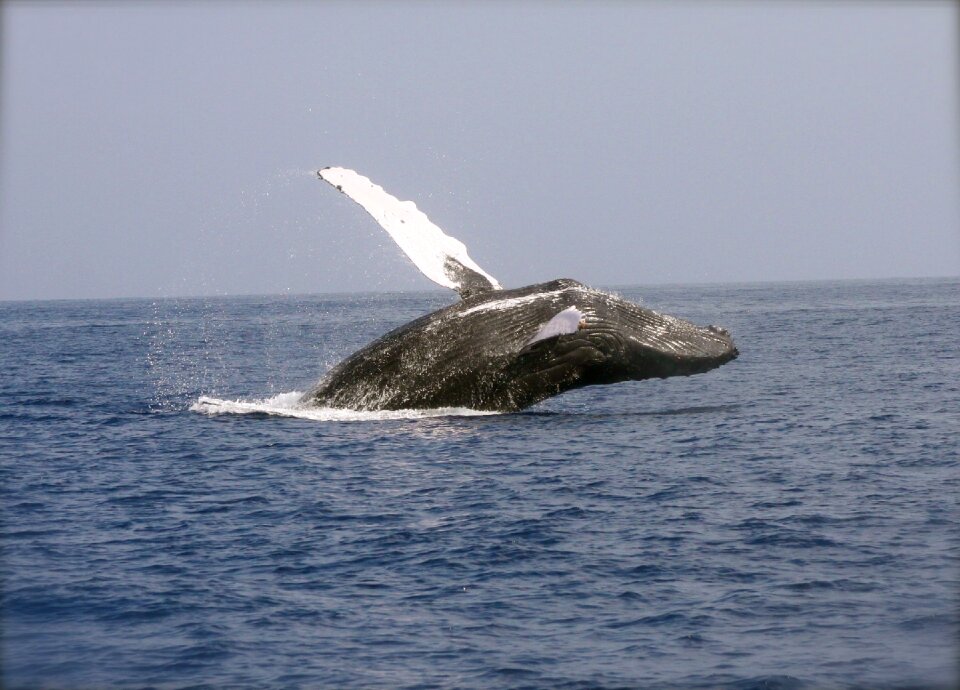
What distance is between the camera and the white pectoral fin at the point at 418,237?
13.9 m

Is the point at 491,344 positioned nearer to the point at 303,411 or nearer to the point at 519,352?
the point at 519,352

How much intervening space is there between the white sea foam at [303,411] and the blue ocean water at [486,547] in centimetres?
12

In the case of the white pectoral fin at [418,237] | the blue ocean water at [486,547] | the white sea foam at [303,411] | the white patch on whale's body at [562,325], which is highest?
the white pectoral fin at [418,237]

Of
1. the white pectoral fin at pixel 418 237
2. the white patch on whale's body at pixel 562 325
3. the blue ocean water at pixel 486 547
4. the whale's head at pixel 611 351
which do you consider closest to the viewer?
the blue ocean water at pixel 486 547

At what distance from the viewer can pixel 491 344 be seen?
44.9 ft

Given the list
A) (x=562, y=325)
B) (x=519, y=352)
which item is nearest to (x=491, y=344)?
(x=519, y=352)

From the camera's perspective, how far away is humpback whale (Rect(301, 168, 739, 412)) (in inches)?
533

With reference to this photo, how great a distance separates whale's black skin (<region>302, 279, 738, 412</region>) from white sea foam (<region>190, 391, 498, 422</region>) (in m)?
0.11

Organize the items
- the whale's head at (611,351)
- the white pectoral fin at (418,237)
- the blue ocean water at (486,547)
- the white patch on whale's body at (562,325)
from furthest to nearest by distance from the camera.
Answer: the white pectoral fin at (418,237) → the whale's head at (611,351) → the white patch on whale's body at (562,325) → the blue ocean water at (486,547)

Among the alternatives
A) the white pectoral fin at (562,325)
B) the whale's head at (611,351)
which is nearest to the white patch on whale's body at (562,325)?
the white pectoral fin at (562,325)

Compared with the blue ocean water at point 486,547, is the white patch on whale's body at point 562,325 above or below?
above

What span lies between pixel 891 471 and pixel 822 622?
4897 millimetres

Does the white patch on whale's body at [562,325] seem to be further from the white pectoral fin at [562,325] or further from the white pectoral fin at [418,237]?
the white pectoral fin at [418,237]

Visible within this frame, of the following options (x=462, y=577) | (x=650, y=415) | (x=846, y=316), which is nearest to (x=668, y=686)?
(x=462, y=577)
